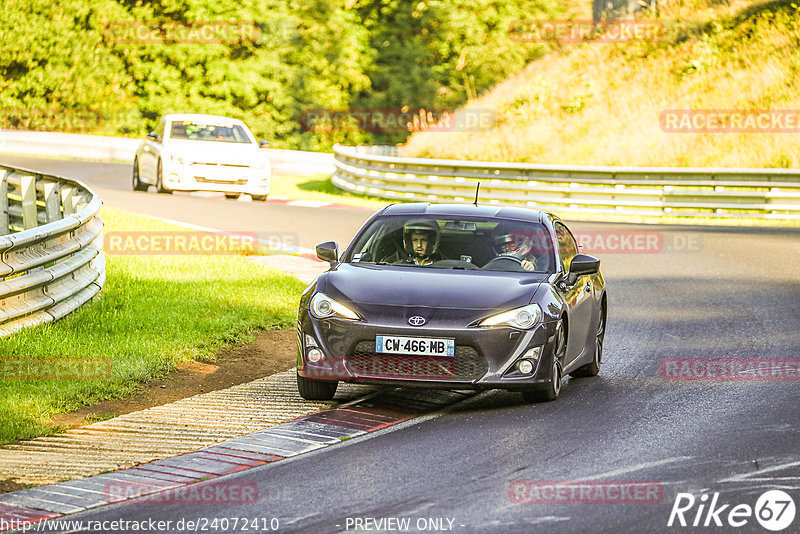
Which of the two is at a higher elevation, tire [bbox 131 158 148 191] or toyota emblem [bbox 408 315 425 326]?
toyota emblem [bbox 408 315 425 326]

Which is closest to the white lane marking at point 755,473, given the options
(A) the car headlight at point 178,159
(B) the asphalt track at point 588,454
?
(B) the asphalt track at point 588,454

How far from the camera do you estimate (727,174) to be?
2814 cm

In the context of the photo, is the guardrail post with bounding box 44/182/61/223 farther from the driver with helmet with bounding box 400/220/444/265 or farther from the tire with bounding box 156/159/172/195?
the tire with bounding box 156/159/172/195

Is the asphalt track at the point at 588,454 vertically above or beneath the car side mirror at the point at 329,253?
beneath

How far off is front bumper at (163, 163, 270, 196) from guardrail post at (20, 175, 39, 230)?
8.47 meters

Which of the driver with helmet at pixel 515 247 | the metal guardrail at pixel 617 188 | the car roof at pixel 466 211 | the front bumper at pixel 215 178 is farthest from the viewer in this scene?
the metal guardrail at pixel 617 188

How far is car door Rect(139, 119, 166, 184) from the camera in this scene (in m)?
27.0

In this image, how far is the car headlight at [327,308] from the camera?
29.3 ft

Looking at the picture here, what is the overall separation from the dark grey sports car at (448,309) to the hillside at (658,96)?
22975 mm

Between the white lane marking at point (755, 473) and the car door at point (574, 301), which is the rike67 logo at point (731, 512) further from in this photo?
the car door at point (574, 301)

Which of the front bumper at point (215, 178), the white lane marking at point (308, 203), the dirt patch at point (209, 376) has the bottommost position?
the white lane marking at point (308, 203)

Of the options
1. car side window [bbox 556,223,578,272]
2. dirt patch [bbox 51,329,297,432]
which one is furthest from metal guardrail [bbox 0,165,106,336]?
car side window [bbox 556,223,578,272]

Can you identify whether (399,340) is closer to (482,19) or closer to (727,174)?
(727,174)

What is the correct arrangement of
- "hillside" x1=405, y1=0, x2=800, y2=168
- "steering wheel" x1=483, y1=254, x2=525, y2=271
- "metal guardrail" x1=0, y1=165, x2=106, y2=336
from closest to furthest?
"steering wheel" x1=483, y1=254, x2=525, y2=271
"metal guardrail" x1=0, y1=165, x2=106, y2=336
"hillside" x1=405, y1=0, x2=800, y2=168
